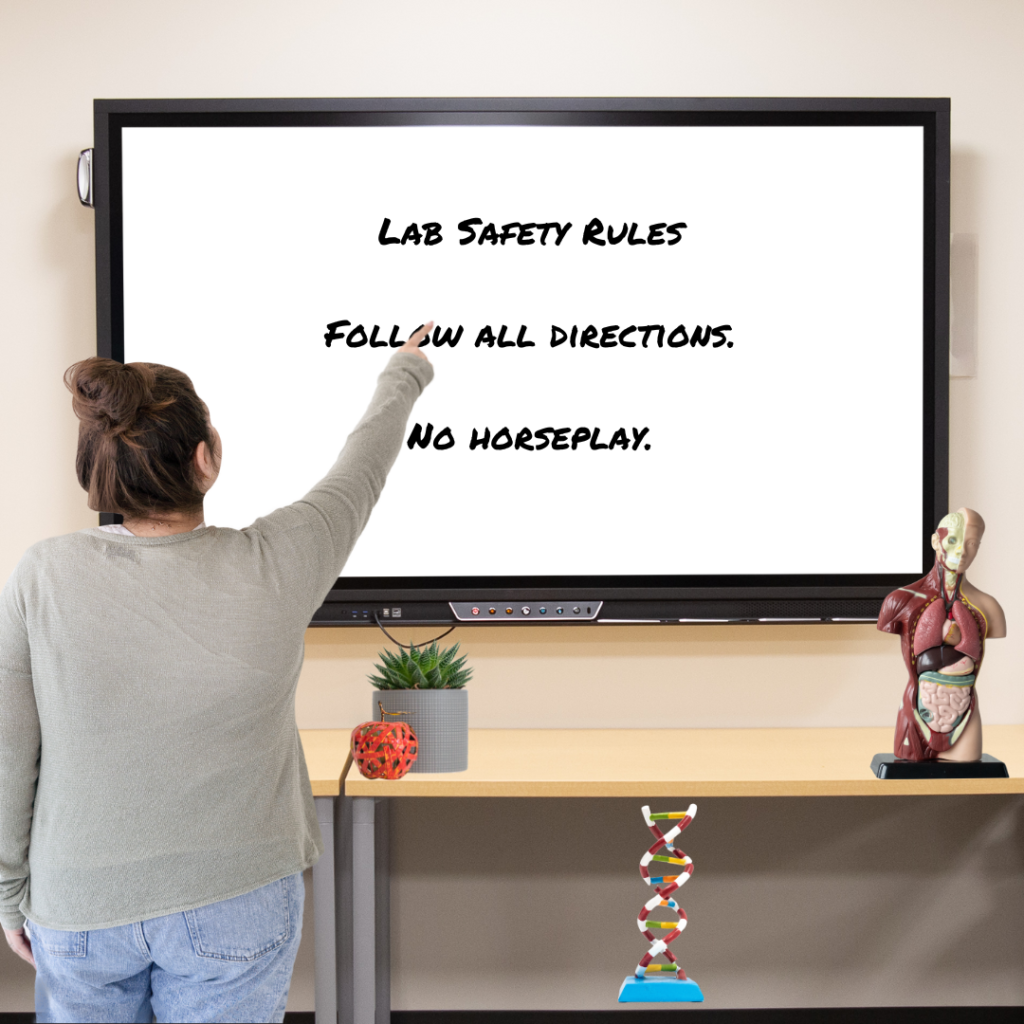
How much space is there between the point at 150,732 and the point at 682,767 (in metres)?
0.98

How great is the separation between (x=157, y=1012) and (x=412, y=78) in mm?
1787

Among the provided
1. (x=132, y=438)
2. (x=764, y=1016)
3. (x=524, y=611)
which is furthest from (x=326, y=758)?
(x=764, y=1016)

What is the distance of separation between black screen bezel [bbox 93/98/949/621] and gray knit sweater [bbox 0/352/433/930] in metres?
0.92

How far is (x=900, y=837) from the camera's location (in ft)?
6.73

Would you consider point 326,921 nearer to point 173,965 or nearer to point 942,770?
point 173,965

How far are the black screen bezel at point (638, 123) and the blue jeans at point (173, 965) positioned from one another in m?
0.94

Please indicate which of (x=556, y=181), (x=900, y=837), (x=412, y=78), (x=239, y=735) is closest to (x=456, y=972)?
(x=900, y=837)

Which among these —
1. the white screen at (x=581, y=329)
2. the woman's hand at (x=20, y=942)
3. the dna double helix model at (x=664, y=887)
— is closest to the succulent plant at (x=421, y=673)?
the white screen at (x=581, y=329)

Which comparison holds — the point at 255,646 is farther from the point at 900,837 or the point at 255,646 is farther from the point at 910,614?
the point at 900,837

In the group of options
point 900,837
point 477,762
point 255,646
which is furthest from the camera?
point 900,837

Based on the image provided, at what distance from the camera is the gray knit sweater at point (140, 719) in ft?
3.03

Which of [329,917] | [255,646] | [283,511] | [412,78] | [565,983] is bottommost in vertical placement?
[565,983]

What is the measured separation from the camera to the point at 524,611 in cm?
189

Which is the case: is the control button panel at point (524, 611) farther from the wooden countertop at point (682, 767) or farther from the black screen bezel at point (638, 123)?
the wooden countertop at point (682, 767)
